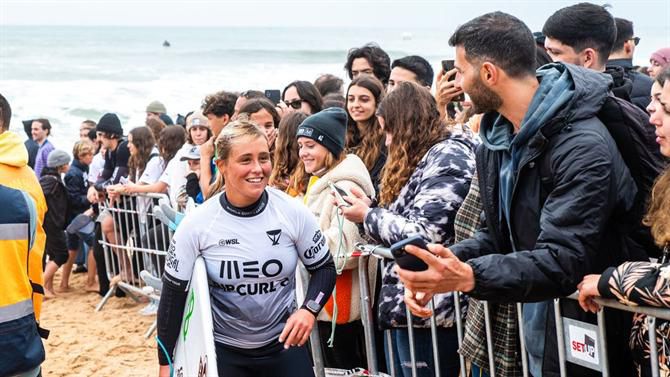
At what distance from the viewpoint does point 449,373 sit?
165 inches

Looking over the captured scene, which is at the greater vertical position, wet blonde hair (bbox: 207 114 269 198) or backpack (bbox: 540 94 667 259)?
wet blonde hair (bbox: 207 114 269 198)

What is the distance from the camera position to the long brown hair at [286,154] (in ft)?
18.1

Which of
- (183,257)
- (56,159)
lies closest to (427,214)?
(183,257)

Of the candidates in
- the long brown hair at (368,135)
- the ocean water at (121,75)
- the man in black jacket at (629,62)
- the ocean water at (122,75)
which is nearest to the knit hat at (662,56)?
the man in black jacket at (629,62)

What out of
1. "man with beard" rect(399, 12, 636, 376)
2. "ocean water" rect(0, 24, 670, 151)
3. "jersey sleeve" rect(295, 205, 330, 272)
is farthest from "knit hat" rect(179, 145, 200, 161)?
"ocean water" rect(0, 24, 670, 151)

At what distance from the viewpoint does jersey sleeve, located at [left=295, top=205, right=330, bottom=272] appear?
161 inches

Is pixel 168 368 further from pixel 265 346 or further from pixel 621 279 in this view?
pixel 621 279

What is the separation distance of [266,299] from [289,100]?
9.87 ft

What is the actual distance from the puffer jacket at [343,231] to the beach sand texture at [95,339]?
3163 millimetres

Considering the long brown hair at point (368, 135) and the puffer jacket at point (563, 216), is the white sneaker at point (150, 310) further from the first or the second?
the puffer jacket at point (563, 216)

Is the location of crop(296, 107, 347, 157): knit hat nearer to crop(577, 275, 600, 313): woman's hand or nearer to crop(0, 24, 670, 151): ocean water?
crop(577, 275, 600, 313): woman's hand

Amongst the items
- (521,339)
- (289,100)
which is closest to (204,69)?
(289,100)

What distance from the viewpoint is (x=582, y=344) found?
3012 mm

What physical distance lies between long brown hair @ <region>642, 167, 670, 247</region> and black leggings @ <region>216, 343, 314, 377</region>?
6.66 ft
